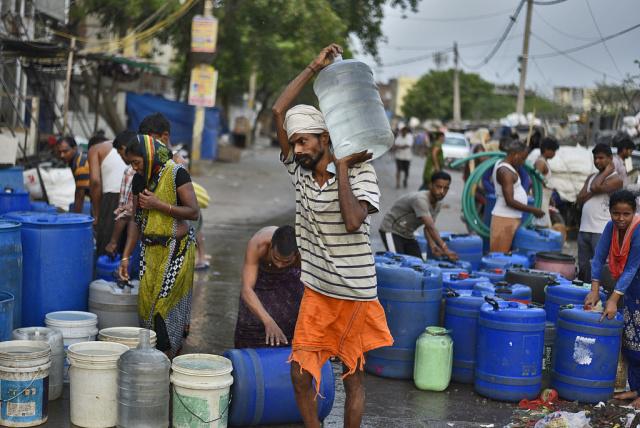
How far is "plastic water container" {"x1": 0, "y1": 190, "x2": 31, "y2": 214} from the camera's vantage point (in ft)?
26.9

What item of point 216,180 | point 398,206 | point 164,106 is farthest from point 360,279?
point 164,106

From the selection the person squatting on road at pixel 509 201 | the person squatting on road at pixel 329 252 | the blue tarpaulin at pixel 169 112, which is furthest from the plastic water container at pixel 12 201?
the blue tarpaulin at pixel 169 112

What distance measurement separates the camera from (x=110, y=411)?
17.1ft

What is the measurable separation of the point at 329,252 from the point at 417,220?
4266 mm

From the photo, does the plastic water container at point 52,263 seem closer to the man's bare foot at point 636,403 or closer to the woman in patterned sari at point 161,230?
the woman in patterned sari at point 161,230

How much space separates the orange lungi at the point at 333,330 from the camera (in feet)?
15.0

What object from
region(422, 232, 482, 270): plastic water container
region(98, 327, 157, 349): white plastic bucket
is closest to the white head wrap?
region(98, 327, 157, 349): white plastic bucket

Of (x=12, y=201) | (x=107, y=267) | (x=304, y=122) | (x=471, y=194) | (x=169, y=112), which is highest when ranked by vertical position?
(x=169, y=112)

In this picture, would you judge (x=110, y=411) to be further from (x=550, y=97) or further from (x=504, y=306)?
(x=550, y=97)

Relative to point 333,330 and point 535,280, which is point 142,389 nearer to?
point 333,330

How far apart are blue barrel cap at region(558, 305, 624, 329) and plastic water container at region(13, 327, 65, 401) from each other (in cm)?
351

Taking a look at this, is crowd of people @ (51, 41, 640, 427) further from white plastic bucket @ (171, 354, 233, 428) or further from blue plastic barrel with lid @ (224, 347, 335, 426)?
white plastic bucket @ (171, 354, 233, 428)

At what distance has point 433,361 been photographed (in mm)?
6355

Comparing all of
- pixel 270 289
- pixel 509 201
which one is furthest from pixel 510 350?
pixel 509 201
